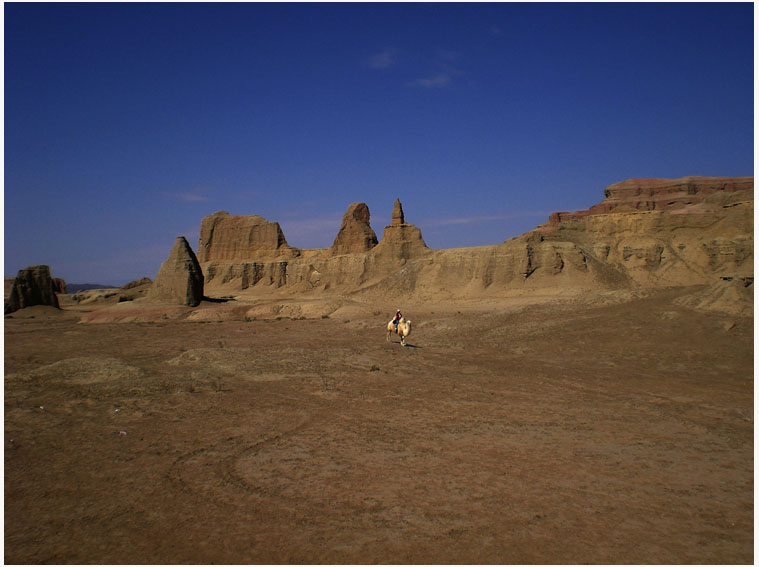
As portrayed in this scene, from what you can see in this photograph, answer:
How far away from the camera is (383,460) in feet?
19.6

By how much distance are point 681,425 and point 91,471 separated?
843 centimetres

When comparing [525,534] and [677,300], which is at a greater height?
[677,300]

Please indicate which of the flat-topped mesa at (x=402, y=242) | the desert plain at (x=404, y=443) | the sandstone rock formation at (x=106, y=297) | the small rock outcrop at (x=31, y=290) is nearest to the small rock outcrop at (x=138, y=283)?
the sandstone rock formation at (x=106, y=297)

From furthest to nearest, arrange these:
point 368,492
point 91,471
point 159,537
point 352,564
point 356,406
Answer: point 356,406 < point 91,471 < point 368,492 < point 159,537 < point 352,564

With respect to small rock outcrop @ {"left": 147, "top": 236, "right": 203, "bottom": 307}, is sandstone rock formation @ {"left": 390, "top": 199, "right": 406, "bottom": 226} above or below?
above

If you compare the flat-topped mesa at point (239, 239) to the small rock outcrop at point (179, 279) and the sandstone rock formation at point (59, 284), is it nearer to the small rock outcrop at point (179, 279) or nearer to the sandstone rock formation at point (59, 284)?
the sandstone rock formation at point (59, 284)

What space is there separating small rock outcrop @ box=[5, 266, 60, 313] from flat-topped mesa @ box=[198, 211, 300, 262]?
91.2 ft

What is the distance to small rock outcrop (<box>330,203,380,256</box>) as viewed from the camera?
53688 millimetres

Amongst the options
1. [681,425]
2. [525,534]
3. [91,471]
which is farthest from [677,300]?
[91,471]

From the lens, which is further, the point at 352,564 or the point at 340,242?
the point at 340,242

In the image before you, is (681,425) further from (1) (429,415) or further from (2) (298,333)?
(2) (298,333)

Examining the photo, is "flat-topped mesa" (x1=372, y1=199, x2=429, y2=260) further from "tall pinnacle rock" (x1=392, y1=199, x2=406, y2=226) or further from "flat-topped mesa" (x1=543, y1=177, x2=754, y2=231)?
"flat-topped mesa" (x1=543, y1=177, x2=754, y2=231)

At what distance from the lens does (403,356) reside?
14336 mm

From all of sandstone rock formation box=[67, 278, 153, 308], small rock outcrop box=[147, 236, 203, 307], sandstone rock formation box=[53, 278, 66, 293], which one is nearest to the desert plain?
small rock outcrop box=[147, 236, 203, 307]
